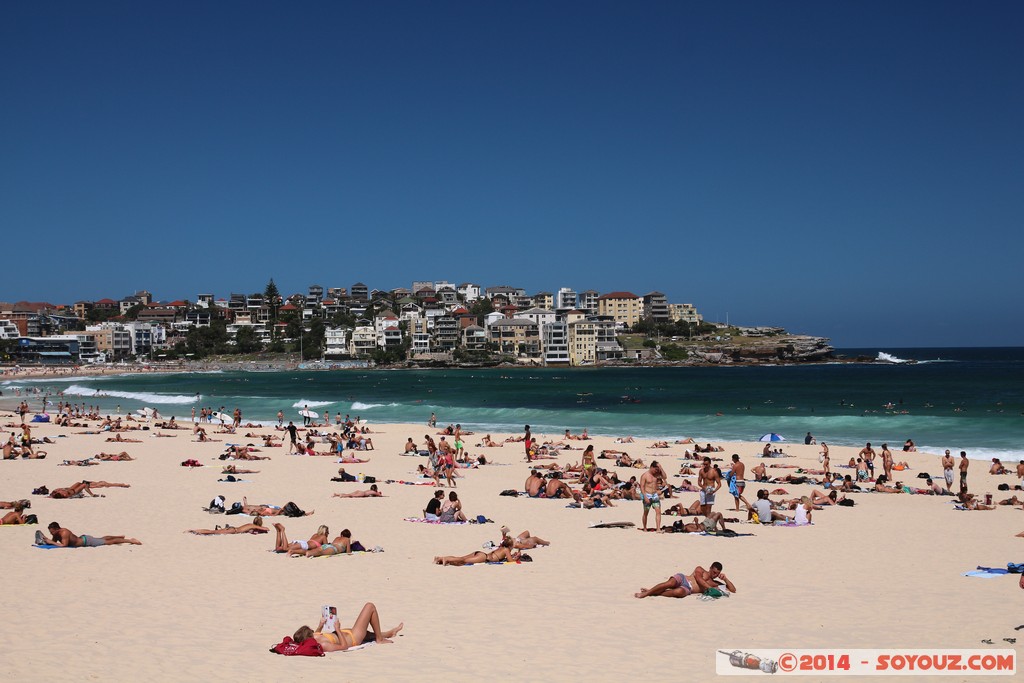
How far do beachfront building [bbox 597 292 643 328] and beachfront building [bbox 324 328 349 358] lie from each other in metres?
53.1

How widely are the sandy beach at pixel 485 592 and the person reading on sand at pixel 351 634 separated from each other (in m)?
0.14

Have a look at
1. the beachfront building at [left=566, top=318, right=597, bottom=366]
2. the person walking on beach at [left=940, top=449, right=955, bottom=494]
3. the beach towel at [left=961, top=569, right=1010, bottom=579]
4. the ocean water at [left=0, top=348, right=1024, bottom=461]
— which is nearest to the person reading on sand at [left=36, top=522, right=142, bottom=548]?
the beach towel at [left=961, top=569, right=1010, bottom=579]

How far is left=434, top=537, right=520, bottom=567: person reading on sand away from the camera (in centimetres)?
1139

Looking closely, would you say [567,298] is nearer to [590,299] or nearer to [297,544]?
[590,299]

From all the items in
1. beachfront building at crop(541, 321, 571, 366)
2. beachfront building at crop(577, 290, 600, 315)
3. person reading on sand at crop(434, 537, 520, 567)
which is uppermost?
beachfront building at crop(577, 290, 600, 315)

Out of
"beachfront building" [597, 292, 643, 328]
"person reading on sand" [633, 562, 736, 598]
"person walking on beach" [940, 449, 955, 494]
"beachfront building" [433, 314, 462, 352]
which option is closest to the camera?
"person reading on sand" [633, 562, 736, 598]

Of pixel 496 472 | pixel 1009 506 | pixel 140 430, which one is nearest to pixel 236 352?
pixel 140 430

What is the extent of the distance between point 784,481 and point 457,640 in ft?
44.7

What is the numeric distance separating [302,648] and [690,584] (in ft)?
15.0

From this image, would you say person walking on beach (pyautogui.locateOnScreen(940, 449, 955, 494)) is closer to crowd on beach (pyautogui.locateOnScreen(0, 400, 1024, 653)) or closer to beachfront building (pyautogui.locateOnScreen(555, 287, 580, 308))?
crowd on beach (pyautogui.locateOnScreen(0, 400, 1024, 653))

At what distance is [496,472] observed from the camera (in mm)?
22484

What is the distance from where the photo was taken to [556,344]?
463ft

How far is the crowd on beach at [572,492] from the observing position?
11.4m

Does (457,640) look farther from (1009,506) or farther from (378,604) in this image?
(1009,506)
